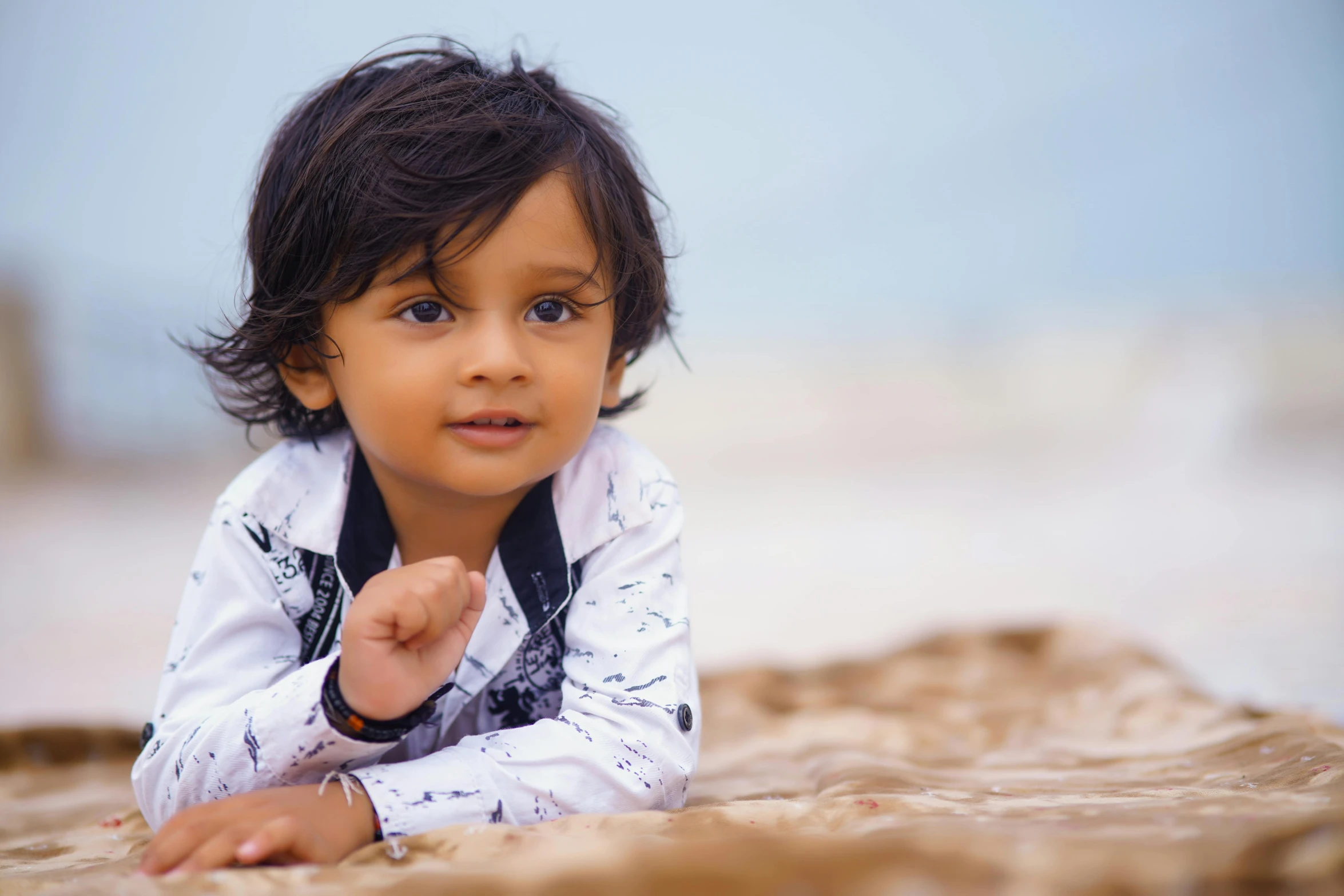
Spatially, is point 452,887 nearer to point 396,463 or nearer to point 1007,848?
point 1007,848

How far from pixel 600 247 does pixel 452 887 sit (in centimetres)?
67

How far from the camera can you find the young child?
903mm

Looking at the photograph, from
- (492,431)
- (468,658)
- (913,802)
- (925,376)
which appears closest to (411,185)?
(492,431)

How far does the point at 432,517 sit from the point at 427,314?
254 mm

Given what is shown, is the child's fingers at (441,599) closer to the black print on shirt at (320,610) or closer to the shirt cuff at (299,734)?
the shirt cuff at (299,734)

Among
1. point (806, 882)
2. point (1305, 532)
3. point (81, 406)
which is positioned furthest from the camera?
point (81, 406)

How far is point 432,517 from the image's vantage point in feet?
3.95

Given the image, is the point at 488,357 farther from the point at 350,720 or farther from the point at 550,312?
the point at 350,720

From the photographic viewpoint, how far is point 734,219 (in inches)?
199

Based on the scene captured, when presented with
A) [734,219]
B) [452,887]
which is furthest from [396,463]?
[734,219]

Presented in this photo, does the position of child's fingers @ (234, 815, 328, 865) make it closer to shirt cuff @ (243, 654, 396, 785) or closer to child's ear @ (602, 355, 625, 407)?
shirt cuff @ (243, 654, 396, 785)

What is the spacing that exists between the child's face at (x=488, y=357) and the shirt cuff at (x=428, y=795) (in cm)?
27

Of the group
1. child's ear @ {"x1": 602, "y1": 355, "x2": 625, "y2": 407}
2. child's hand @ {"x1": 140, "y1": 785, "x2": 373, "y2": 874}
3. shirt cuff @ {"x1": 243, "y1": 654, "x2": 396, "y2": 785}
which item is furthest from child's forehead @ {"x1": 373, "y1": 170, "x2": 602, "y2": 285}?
child's hand @ {"x1": 140, "y1": 785, "x2": 373, "y2": 874}

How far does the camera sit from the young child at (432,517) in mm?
903
